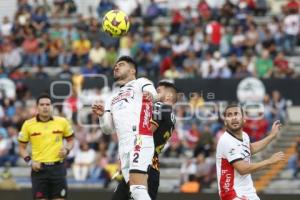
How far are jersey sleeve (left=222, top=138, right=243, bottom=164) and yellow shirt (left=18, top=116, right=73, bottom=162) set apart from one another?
4626 mm

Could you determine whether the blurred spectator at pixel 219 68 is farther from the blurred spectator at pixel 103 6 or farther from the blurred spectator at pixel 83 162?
the blurred spectator at pixel 103 6

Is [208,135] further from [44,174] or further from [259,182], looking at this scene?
[44,174]

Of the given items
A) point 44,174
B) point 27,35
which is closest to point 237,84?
point 27,35

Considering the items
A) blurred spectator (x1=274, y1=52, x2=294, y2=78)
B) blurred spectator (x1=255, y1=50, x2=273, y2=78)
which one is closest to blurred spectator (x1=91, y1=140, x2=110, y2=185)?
blurred spectator (x1=255, y1=50, x2=273, y2=78)

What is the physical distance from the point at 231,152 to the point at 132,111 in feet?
4.31

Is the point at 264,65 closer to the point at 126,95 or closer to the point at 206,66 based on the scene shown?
the point at 206,66

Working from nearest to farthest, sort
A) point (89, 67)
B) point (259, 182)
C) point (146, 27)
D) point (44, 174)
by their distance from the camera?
point (44, 174) < point (259, 182) < point (89, 67) < point (146, 27)

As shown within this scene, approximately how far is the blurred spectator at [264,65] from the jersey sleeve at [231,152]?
1234 centimetres

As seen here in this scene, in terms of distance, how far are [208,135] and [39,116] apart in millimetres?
7531

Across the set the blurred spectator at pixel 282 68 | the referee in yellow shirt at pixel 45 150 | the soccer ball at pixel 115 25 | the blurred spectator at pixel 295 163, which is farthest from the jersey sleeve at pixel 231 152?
the blurred spectator at pixel 282 68

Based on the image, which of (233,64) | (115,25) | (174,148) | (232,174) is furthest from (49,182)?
(233,64)

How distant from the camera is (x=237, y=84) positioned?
2205cm

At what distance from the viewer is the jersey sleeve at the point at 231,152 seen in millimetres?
10312

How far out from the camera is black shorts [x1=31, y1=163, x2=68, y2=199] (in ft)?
47.1
